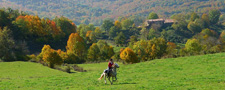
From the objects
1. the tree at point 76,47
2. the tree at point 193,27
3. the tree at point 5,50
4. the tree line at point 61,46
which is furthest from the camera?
the tree at point 193,27

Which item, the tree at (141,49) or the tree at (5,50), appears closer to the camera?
the tree at (5,50)

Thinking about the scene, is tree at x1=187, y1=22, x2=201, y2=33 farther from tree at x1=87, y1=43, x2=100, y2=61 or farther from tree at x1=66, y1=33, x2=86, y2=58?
tree at x1=87, y1=43, x2=100, y2=61

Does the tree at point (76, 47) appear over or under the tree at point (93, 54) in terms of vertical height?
over

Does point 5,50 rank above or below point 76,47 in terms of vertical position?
above

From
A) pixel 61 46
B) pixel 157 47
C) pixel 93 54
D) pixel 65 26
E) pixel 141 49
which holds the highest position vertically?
pixel 65 26

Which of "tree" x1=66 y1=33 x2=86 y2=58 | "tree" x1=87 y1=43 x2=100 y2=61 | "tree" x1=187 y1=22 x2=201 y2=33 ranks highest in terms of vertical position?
"tree" x1=187 y1=22 x2=201 y2=33

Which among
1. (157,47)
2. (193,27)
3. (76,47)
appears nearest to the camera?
(157,47)

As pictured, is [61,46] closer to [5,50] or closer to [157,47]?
[5,50]

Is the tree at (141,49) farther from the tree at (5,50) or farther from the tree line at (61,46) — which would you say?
the tree at (5,50)

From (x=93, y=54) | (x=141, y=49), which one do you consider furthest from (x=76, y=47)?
(x=141, y=49)

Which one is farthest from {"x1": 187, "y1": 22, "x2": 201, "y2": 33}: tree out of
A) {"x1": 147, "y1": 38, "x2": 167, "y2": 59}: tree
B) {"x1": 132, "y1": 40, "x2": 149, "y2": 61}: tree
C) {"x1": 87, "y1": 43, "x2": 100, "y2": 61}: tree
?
{"x1": 87, "y1": 43, "x2": 100, "y2": 61}: tree

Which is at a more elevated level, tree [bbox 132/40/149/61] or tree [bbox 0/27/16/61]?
tree [bbox 0/27/16/61]

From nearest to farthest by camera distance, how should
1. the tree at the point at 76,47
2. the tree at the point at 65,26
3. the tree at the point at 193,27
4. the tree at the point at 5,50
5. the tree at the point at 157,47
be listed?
1. the tree at the point at 5,50
2. the tree at the point at 157,47
3. the tree at the point at 76,47
4. the tree at the point at 65,26
5. the tree at the point at 193,27

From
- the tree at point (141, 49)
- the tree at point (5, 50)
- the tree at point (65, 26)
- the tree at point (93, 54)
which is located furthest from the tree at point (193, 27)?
the tree at point (5, 50)
